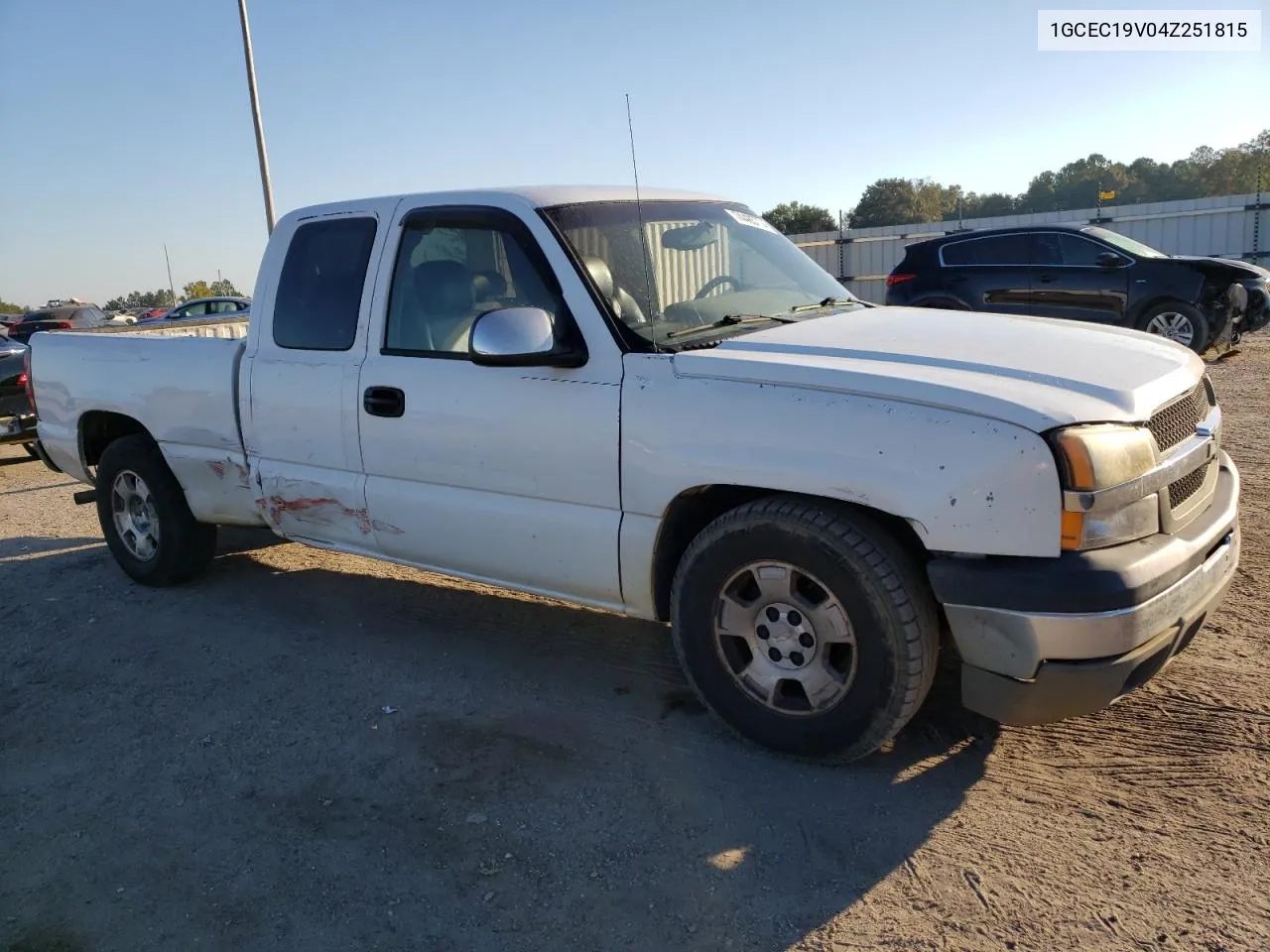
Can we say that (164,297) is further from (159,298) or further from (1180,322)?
(1180,322)

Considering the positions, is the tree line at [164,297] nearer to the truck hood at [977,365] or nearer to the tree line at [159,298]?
the tree line at [159,298]

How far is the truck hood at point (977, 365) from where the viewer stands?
2848mm

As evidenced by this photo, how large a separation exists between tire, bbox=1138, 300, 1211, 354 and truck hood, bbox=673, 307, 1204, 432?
8.95 meters

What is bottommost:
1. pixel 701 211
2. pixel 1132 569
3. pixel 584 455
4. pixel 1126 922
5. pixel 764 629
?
pixel 1126 922

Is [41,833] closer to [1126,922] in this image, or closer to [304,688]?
[304,688]

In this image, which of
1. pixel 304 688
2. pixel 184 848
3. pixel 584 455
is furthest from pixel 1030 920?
pixel 304 688

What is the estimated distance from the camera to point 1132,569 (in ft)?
9.02

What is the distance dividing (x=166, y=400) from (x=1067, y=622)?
451 cm

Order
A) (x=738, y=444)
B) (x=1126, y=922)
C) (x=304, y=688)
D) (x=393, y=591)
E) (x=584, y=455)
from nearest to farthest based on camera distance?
(x=1126, y=922)
(x=738, y=444)
(x=584, y=455)
(x=304, y=688)
(x=393, y=591)

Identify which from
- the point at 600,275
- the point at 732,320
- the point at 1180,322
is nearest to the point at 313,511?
the point at 600,275

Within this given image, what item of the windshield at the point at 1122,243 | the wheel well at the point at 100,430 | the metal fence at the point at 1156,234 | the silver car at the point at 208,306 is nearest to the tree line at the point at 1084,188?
the metal fence at the point at 1156,234

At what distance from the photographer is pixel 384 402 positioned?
13.6ft

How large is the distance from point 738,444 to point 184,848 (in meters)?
2.17

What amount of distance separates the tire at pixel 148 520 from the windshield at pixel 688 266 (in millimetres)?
2967
